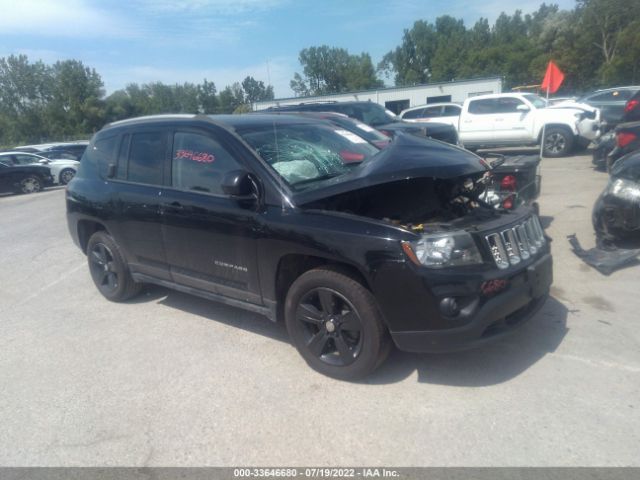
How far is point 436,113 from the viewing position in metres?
18.2

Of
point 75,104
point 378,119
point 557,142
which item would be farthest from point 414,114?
point 75,104

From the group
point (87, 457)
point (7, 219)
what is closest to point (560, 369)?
point (87, 457)

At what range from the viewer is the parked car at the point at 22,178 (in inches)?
687

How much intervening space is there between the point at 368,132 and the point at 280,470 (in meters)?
4.72

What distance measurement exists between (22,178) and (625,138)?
1853cm

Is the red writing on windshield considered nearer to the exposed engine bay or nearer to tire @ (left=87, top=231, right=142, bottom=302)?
the exposed engine bay

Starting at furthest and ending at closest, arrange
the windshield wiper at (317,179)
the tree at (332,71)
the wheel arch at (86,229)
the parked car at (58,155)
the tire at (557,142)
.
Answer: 1. the tree at (332,71)
2. the parked car at (58,155)
3. the tire at (557,142)
4. the wheel arch at (86,229)
5. the windshield wiper at (317,179)

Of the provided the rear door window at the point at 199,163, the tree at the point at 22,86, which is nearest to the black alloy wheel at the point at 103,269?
the rear door window at the point at 199,163

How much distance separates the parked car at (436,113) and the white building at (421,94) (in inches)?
494

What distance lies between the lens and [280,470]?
267cm

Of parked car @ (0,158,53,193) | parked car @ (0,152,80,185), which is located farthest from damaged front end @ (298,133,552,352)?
parked car @ (0,152,80,185)

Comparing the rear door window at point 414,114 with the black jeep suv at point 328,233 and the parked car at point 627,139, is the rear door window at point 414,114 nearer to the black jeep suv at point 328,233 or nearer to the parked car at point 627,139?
the parked car at point 627,139

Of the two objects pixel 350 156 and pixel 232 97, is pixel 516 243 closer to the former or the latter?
pixel 350 156

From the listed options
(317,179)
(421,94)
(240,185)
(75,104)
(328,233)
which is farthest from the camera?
(75,104)
